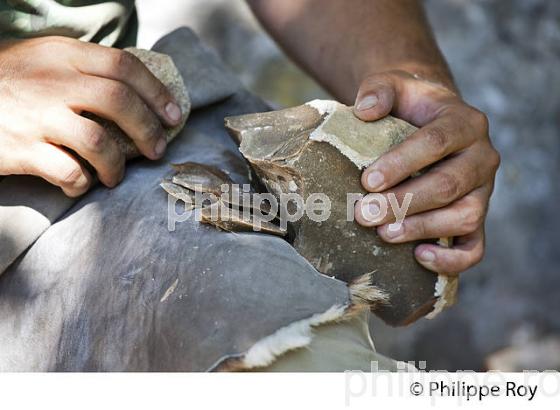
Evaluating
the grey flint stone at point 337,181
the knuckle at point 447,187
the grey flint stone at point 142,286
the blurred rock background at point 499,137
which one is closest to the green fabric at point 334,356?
the grey flint stone at point 142,286

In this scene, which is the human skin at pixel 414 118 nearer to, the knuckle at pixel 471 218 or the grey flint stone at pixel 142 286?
the knuckle at pixel 471 218

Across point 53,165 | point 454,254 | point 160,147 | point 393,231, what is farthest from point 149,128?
point 454,254

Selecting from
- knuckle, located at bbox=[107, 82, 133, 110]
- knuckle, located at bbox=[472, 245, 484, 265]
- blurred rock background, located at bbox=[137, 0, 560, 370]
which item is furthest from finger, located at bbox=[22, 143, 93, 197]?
blurred rock background, located at bbox=[137, 0, 560, 370]

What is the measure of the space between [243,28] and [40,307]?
192 cm

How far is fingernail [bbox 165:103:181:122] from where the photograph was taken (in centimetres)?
120

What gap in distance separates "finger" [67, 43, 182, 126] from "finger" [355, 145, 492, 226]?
1.13 ft

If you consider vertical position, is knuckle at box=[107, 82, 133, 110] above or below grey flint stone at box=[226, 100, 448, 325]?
above

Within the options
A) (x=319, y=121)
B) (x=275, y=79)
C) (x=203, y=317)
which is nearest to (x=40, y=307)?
(x=203, y=317)

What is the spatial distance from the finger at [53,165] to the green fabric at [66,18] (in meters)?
0.24

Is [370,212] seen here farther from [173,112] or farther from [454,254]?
[173,112]

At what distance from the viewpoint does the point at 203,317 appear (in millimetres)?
938

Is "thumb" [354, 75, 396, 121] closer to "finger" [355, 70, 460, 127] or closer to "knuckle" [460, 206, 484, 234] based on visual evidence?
"finger" [355, 70, 460, 127]

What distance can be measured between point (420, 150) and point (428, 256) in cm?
16
